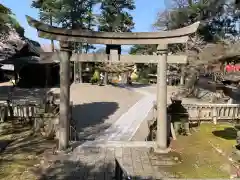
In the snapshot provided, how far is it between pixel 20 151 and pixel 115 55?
4.68m

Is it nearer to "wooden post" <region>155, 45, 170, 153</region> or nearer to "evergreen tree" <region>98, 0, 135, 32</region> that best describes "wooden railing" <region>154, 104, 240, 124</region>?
"wooden post" <region>155, 45, 170, 153</region>

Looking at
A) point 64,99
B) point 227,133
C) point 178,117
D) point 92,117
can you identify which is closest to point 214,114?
point 227,133

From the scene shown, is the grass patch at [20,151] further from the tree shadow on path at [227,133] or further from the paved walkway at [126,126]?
the tree shadow on path at [227,133]

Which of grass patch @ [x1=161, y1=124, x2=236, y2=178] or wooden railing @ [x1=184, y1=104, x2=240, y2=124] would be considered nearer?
grass patch @ [x1=161, y1=124, x2=236, y2=178]

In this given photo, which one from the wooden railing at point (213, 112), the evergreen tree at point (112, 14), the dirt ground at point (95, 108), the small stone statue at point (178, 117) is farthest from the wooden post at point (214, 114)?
the evergreen tree at point (112, 14)

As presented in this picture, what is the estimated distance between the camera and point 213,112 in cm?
1427

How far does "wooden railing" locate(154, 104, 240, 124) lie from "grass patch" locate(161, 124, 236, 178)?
0.84m

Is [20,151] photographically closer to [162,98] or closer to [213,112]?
[162,98]

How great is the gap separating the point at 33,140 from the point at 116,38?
5054 millimetres

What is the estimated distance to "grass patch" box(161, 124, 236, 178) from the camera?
7.53m

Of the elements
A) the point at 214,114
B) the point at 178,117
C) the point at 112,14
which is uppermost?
the point at 112,14

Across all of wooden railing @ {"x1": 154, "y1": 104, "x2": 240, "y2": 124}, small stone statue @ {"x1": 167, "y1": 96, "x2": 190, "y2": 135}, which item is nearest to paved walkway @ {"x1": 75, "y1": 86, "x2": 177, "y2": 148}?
small stone statue @ {"x1": 167, "y1": 96, "x2": 190, "y2": 135}

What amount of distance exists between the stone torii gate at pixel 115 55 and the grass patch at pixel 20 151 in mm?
1050

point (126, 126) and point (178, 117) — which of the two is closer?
point (178, 117)
